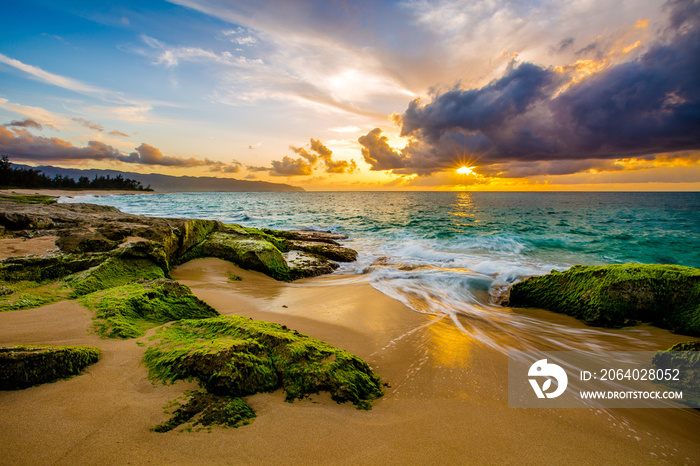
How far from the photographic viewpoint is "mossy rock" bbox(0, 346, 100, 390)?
6.06ft

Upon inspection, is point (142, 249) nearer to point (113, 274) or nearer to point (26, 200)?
point (113, 274)

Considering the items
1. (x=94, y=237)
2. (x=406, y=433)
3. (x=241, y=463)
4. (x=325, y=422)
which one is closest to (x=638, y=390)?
(x=406, y=433)

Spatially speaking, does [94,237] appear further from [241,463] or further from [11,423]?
[241,463]

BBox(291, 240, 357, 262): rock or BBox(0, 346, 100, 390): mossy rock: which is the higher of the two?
BBox(0, 346, 100, 390): mossy rock

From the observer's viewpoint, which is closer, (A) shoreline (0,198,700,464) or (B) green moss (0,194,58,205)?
(A) shoreline (0,198,700,464)

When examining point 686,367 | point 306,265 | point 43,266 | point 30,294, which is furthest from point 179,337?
point 306,265

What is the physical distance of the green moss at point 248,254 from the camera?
7433mm

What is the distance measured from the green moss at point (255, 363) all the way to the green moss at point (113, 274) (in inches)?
72.9

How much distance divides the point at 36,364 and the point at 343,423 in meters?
2.18

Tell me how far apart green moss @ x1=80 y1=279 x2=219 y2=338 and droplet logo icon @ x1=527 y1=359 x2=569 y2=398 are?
398 cm

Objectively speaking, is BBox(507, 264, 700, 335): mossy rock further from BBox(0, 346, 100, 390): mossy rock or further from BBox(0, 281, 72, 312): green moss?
BBox(0, 281, 72, 312): green moss

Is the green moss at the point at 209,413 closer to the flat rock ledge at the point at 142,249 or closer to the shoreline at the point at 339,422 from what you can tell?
the shoreline at the point at 339,422

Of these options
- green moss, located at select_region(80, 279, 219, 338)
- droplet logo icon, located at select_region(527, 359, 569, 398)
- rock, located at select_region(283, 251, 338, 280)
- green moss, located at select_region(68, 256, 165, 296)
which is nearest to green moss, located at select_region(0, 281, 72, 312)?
green moss, located at select_region(68, 256, 165, 296)

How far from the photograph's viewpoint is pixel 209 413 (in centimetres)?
193
